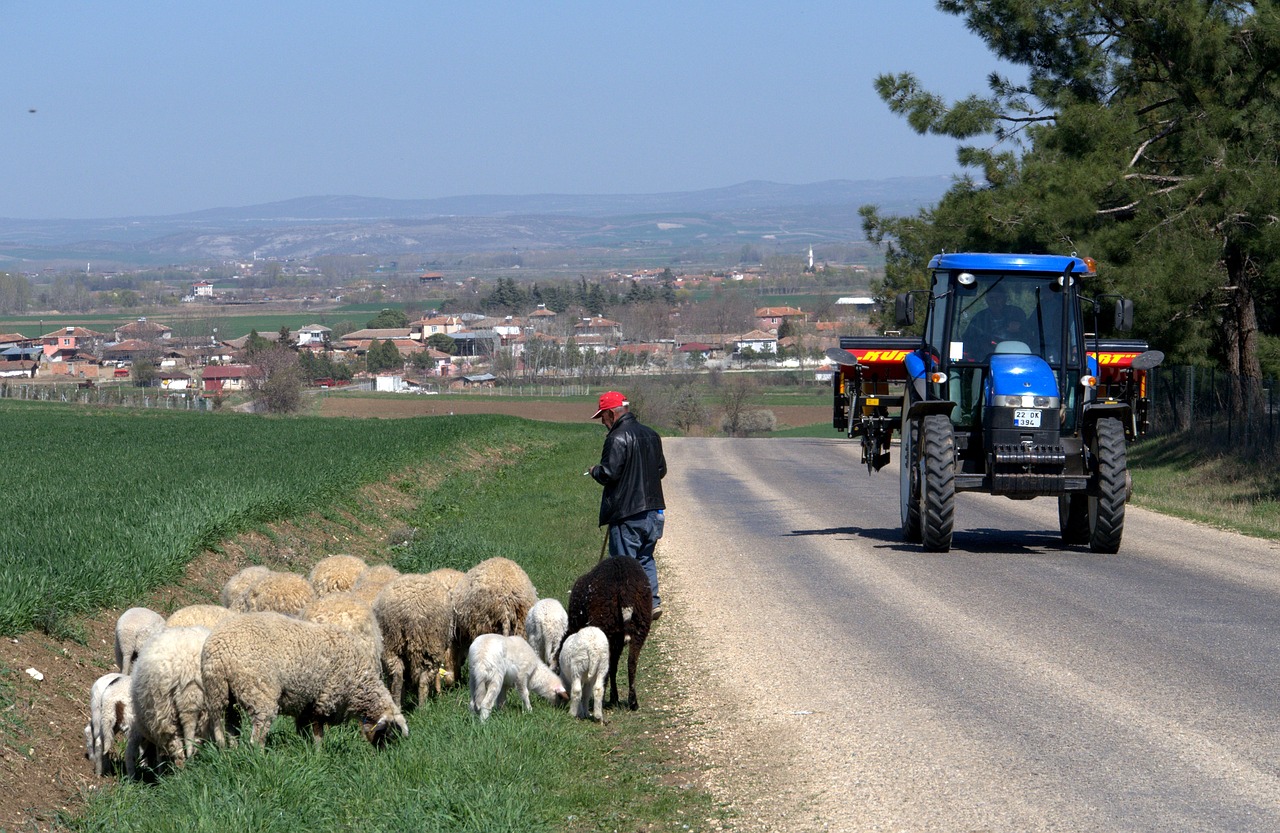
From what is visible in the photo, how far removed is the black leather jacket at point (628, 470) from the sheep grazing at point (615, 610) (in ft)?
5.52

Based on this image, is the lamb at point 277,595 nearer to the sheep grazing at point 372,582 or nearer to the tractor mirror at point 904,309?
the sheep grazing at point 372,582

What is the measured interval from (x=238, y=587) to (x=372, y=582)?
1.06 m

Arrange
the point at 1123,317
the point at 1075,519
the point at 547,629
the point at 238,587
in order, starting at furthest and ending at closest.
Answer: the point at 1075,519, the point at 1123,317, the point at 238,587, the point at 547,629

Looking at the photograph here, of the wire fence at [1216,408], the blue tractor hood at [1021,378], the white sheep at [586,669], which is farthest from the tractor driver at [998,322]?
the wire fence at [1216,408]

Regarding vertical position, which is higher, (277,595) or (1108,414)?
(1108,414)

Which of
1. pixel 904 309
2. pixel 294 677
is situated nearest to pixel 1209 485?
pixel 904 309

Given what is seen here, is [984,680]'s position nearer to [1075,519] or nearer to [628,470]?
[628,470]

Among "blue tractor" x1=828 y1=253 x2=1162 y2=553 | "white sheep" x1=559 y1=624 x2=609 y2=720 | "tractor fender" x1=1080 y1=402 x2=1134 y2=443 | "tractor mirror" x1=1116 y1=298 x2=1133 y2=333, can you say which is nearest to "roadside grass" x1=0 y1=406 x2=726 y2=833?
"white sheep" x1=559 y1=624 x2=609 y2=720

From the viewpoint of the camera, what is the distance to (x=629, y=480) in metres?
11.5

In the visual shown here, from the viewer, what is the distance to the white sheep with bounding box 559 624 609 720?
9031 mm

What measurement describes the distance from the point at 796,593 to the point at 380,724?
6471mm

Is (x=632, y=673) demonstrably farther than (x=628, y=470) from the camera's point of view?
No

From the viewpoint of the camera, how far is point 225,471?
69.5 ft

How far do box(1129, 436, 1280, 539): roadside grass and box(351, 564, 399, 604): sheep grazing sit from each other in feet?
42.8
